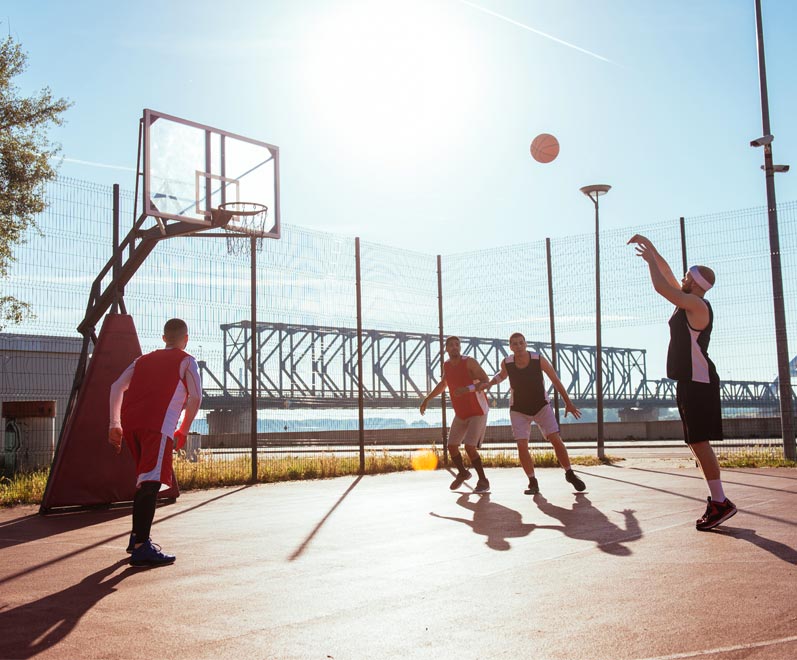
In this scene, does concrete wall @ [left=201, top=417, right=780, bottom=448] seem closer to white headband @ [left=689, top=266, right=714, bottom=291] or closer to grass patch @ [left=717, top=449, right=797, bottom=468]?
grass patch @ [left=717, top=449, right=797, bottom=468]

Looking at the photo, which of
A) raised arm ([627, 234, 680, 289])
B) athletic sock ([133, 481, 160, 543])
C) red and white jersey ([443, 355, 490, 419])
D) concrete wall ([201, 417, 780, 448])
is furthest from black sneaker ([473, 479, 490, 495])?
concrete wall ([201, 417, 780, 448])

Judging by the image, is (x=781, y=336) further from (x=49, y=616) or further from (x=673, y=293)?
(x=49, y=616)

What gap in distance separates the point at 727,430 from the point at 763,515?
2030 centimetres

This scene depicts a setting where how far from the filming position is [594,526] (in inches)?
225

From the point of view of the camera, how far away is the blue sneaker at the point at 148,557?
4.65 m

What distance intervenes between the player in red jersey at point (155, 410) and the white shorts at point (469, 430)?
4435 mm

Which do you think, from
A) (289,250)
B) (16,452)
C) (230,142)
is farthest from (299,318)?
(16,452)

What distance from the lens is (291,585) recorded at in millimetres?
3949

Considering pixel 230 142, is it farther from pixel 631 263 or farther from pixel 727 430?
pixel 727 430

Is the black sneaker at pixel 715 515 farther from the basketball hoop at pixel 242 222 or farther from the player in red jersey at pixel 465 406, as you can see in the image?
the basketball hoop at pixel 242 222

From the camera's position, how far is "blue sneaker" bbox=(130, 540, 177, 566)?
15.3 feet

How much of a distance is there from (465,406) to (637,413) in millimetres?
79455

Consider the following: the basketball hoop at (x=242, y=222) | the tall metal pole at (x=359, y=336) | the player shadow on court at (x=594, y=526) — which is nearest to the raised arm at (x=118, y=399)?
the player shadow on court at (x=594, y=526)

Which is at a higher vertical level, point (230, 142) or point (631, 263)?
point (230, 142)
